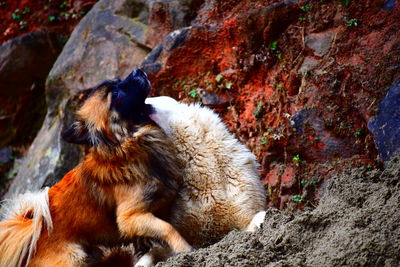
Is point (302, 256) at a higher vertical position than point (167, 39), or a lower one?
lower

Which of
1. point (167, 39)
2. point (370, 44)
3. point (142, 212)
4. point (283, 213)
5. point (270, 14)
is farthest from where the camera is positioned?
point (167, 39)

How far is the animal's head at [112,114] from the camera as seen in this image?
15.5 feet

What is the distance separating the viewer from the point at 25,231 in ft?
15.5

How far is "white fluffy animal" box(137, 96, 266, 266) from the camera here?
471 centimetres

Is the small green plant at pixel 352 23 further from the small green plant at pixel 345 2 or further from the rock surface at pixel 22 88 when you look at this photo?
the rock surface at pixel 22 88

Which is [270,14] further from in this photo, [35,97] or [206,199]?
[35,97]

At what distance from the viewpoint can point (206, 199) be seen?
475 cm

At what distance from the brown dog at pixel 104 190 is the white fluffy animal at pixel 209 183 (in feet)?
0.43

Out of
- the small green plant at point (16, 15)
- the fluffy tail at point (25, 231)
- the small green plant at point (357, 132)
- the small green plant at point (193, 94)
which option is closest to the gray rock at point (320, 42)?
the small green plant at point (357, 132)

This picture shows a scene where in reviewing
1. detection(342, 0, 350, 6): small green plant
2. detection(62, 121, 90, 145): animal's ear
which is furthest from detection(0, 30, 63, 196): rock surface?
detection(342, 0, 350, 6): small green plant

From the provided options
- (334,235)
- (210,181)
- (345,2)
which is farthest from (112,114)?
(345,2)

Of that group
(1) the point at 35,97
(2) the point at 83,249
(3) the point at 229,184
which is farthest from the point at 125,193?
(1) the point at 35,97

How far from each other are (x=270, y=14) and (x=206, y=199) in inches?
104

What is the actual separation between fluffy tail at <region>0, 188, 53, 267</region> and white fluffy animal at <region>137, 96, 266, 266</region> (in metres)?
0.97
